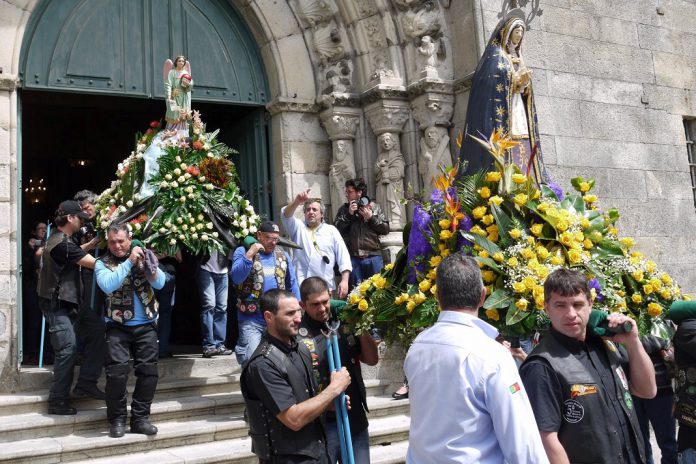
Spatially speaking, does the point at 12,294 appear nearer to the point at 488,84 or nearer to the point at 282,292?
the point at 282,292

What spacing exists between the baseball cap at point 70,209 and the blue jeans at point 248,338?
64.9 inches

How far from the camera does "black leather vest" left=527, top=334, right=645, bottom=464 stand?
2918 millimetres

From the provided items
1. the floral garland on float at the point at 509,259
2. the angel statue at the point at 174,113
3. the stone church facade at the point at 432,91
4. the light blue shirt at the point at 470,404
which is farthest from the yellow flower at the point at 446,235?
the stone church facade at the point at 432,91

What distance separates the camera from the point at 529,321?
3732 mm

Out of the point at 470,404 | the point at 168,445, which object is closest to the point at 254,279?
the point at 168,445

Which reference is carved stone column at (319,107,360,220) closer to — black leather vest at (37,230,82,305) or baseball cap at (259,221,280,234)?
baseball cap at (259,221,280,234)

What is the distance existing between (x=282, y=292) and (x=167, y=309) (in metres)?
4.33

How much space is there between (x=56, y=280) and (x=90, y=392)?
3.15 feet

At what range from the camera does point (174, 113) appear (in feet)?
24.9

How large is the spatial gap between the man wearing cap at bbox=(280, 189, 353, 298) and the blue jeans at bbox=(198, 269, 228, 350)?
33.4 inches

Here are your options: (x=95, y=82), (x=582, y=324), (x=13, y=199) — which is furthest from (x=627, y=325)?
(x=95, y=82)

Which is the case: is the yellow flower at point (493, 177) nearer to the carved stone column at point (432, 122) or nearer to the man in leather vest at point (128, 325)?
the man in leather vest at point (128, 325)

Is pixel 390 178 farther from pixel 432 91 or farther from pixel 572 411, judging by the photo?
pixel 572 411

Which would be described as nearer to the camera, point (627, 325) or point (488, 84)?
point (627, 325)
